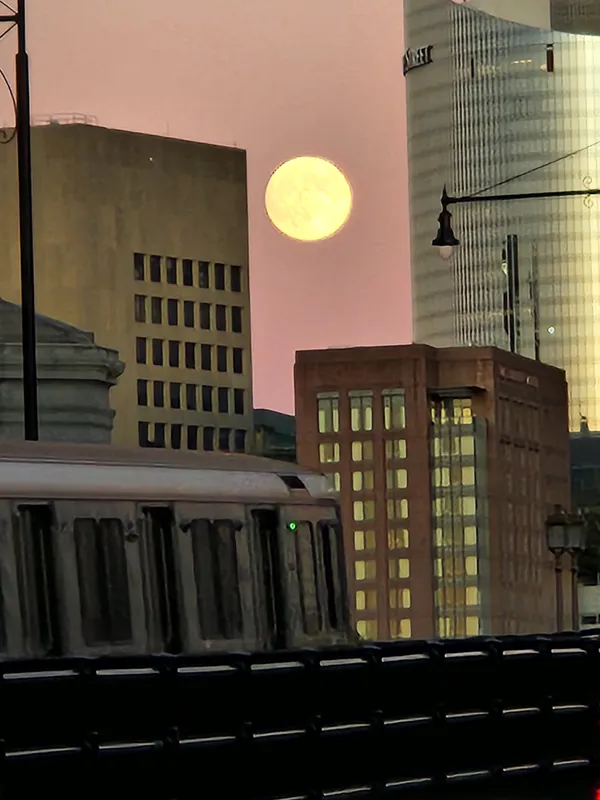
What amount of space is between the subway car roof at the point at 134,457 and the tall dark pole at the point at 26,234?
2936 millimetres

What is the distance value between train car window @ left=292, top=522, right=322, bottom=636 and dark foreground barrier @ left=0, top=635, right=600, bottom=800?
286 inches

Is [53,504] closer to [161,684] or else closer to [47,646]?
[47,646]

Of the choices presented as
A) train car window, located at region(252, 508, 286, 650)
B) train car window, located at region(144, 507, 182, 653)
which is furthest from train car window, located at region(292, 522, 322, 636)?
train car window, located at region(144, 507, 182, 653)

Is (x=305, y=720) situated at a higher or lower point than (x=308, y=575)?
lower

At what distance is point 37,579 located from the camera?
67.8 ft

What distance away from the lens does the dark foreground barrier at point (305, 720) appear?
1258cm

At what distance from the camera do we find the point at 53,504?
68.6 ft

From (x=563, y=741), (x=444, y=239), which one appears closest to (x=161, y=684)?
(x=563, y=741)

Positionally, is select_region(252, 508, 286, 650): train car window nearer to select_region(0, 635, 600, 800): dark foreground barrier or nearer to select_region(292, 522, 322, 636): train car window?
select_region(292, 522, 322, 636): train car window

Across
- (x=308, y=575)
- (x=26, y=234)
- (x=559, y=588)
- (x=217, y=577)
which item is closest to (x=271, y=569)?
(x=308, y=575)

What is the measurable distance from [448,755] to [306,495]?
981cm

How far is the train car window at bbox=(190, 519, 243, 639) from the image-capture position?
904 inches

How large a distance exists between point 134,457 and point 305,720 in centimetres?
830

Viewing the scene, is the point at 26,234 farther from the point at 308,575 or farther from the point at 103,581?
the point at 103,581
